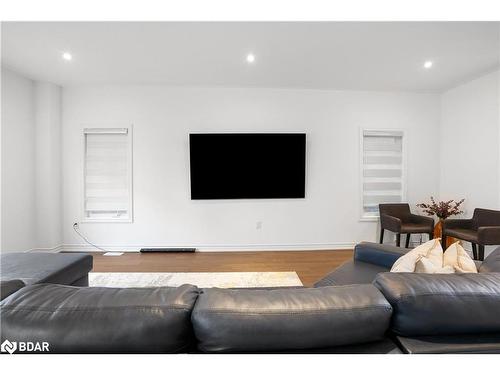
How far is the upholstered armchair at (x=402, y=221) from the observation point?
364 cm

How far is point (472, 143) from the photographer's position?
377 cm

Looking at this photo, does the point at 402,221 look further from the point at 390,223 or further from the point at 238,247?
the point at 238,247

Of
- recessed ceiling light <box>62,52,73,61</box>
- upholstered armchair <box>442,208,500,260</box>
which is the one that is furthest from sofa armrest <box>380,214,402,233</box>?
recessed ceiling light <box>62,52,73,61</box>

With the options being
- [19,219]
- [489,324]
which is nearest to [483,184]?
[489,324]

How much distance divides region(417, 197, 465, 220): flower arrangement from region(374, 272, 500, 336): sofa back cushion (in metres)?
3.49

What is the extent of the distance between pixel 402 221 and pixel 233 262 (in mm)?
2782

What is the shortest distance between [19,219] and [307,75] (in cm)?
465

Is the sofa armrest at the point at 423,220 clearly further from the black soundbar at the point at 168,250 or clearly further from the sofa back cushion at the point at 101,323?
the sofa back cushion at the point at 101,323

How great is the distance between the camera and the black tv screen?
13.0 feet

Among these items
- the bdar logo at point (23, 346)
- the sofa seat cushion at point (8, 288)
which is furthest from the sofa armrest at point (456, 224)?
the sofa seat cushion at point (8, 288)

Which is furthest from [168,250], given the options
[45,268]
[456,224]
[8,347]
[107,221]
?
[456,224]

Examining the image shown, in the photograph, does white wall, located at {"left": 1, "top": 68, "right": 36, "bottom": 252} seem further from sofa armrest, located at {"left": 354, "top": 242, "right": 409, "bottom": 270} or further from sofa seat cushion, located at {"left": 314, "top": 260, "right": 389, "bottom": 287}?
sofa armrest, located at {"left": 354, "top": 242, "right": 409, "bottom": 270}

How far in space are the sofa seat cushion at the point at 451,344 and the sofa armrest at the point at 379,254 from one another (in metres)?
1.20

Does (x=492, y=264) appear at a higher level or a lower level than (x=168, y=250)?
higher
